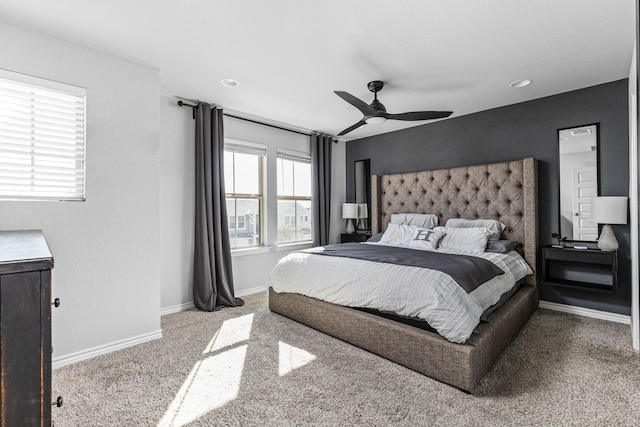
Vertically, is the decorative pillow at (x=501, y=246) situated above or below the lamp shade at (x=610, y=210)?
below

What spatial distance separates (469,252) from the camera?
10.8ft

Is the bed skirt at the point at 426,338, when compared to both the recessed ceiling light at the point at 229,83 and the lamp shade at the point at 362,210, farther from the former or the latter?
the lamp shade at the point at 362,210

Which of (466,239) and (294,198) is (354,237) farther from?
(466,239)

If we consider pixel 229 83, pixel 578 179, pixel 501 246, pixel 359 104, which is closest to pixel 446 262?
pixel 501 246

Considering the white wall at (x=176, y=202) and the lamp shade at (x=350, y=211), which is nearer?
the white wall at (x=176, y=202)

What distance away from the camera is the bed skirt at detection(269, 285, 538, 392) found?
198cm

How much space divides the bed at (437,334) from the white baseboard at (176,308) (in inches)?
39.9

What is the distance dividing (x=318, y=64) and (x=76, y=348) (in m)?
3.02

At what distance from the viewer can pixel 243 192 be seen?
4336 mm

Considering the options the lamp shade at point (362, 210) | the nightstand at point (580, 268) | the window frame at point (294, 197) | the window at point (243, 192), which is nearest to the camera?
the nightstand at point (580, 268)

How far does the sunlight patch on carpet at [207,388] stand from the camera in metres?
1.77

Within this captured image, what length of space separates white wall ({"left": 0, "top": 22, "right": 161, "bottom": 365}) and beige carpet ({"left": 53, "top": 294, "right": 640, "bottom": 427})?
28 centimetres

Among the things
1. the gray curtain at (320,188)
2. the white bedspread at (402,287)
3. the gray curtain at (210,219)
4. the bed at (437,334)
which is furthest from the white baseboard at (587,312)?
the gray curtain at (210,219)

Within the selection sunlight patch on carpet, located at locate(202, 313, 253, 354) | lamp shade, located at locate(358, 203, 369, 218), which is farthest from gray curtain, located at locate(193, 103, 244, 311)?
lamp shade, located at locate(358, 203, 369, 218)
